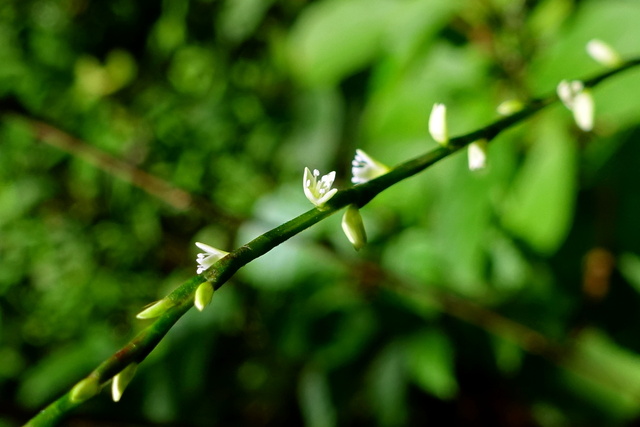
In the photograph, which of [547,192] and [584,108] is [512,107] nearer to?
[584,108]

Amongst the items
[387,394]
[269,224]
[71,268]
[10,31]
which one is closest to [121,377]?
[269,224]

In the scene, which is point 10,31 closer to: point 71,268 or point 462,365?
point 71,268

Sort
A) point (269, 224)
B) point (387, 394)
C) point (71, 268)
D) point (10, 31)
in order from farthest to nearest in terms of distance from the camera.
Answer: point (10, 31)
point (71, 268)
point (387, 394)
point (269, 224)

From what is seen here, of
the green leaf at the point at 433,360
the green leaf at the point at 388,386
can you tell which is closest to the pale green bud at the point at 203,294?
the green leaf at the point at 433,360

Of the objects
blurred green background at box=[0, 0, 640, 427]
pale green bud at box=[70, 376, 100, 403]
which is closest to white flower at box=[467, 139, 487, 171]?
pale green bud at box=[70, 376, 100, 403]

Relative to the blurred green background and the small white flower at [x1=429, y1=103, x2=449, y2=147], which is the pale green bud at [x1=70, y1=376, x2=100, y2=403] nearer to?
the small white flower at [x1=429, y1=103, x2=449, y2=147]

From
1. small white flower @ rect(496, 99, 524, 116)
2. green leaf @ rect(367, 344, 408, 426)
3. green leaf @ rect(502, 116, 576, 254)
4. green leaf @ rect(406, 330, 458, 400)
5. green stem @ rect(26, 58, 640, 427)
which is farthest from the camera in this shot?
green leaf @ rect(367, 344, 408, 426)
